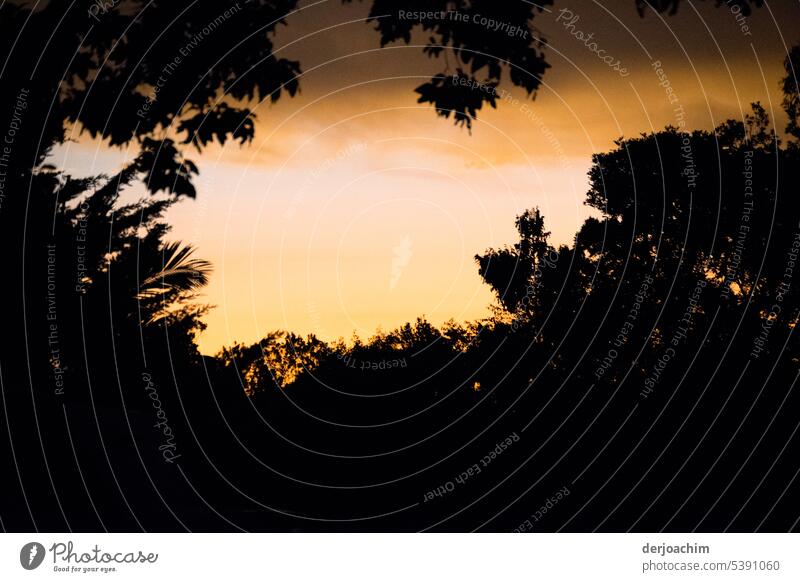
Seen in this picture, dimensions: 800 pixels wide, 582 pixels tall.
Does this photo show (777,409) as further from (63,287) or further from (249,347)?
(63,287)

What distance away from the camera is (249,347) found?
35.8 feet

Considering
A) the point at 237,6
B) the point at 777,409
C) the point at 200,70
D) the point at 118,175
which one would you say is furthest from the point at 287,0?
the point at 777,409

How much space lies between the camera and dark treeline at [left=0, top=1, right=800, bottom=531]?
359 inches

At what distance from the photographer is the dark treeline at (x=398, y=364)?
9.12 meters
